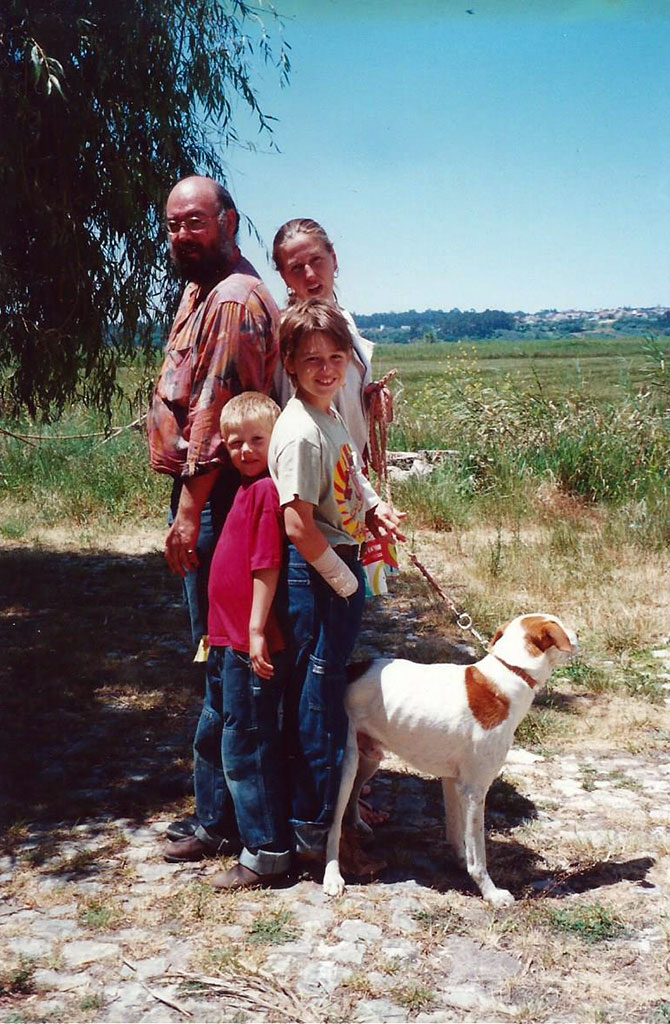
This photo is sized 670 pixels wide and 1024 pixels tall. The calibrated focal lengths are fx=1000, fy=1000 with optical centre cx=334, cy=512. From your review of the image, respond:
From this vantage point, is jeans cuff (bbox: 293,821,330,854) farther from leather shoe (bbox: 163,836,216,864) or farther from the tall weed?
the tall weed

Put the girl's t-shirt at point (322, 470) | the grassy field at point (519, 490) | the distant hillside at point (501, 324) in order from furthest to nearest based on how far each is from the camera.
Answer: the distant hillside at point (501, 324) → the grassy field at point (519, 490) → the girl's t-shirt at point (322, 470)

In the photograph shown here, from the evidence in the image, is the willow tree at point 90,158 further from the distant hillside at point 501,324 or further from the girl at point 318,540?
the distant hillside at point 501,324

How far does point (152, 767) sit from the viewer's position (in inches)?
172

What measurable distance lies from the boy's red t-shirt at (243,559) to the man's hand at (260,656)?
0.06 metres

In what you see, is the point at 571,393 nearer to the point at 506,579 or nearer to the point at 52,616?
the point at 506,579

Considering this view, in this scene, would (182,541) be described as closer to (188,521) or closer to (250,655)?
(188,521)

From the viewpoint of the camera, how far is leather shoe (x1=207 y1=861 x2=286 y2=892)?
10.6 feet

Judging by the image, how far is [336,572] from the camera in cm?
302

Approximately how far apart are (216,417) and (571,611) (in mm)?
4104

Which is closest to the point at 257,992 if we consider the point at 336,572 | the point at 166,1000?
the point at 166,1000

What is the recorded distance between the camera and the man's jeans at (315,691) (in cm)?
310

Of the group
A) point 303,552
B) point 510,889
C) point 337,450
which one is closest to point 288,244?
point 337,450

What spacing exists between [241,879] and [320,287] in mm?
1984

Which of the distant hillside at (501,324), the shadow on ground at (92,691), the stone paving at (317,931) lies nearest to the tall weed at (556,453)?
the shadow on ground at (92,691)
